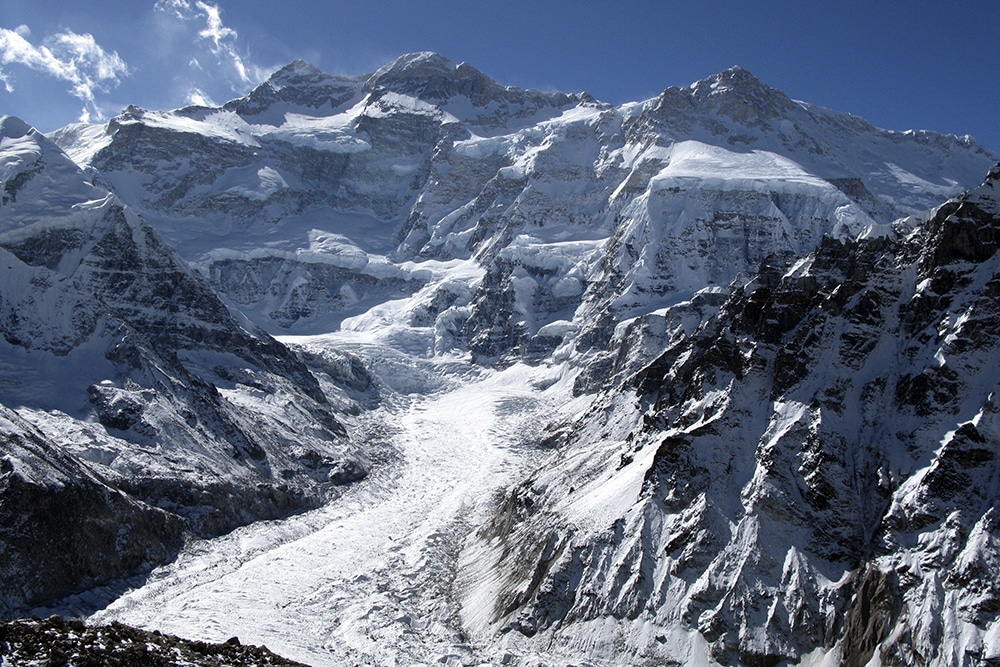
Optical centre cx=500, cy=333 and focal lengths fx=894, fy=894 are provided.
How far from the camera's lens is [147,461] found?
81625 mm

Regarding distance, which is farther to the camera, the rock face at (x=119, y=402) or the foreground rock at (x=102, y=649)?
the rock face at (x=119, y=402)

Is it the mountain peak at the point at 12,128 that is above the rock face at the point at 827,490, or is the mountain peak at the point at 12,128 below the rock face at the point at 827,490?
above

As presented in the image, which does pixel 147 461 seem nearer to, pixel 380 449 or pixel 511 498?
pixel 511 498

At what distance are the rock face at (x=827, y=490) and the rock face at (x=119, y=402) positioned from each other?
29885 mm

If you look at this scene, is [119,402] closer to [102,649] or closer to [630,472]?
[630,472]

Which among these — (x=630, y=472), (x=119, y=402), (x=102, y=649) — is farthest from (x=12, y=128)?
(x=102, y=649)

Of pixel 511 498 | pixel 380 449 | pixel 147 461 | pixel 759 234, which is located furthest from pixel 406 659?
pixel 759 234

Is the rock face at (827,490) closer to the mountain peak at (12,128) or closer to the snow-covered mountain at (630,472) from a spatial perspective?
the snow-covered mountain at (630,472)

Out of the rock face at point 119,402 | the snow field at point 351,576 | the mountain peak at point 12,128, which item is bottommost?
the snow field at point 351,576

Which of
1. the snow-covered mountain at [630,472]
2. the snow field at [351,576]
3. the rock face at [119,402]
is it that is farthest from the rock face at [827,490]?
the rock face at [119,402]

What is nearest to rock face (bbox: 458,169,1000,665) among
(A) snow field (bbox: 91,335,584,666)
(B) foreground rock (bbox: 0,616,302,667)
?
(A) snow field (bbox: 91,335,584,666)

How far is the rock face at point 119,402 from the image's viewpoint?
65.5 m

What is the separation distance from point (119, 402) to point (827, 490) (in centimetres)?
6503

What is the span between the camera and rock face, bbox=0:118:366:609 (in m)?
65.5
